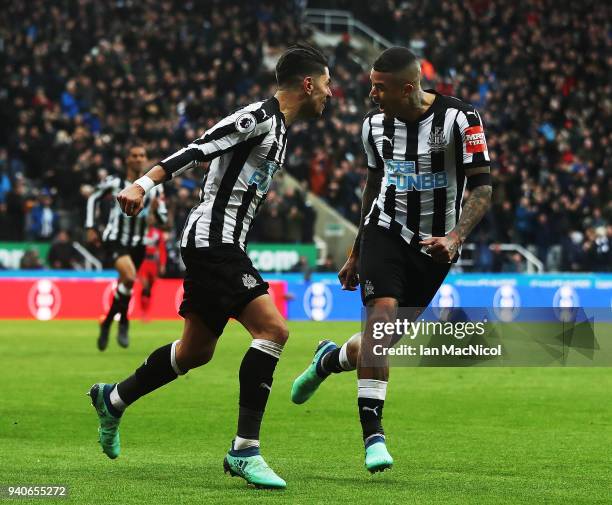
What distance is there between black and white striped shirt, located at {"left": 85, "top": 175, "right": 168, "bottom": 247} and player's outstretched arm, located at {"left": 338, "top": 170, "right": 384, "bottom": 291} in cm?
820

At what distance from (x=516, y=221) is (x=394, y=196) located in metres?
21.9

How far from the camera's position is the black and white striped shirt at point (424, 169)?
686 cm

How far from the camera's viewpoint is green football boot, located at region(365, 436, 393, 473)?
6.13 meters

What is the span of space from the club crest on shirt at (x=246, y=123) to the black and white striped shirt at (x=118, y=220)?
899 centimetres

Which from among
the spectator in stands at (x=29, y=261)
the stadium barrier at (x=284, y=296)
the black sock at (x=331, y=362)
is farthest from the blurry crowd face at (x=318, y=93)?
the spectator in stands at (x=29, y=261)

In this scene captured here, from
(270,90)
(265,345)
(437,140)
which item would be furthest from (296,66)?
(270,90)

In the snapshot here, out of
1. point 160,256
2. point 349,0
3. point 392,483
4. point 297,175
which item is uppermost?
point 349,0

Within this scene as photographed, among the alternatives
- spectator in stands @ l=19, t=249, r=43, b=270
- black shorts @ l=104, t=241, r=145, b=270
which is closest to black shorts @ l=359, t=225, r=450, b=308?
black shorts @ l=104, t=241, r=145, b=270

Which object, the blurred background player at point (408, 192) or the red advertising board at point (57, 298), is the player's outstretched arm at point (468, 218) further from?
the red advertising board at point (57, 298)

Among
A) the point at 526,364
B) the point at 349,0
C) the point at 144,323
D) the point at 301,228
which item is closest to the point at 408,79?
the point at 526,364

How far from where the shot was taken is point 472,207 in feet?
21.8

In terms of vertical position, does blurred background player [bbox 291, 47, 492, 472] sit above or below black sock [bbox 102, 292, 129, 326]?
above

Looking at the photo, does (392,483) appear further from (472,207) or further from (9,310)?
(9,310)

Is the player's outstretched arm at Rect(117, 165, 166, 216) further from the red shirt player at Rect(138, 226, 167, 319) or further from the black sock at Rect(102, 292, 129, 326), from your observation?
the red shirt player at Rect(138, 226, 167, 319)
